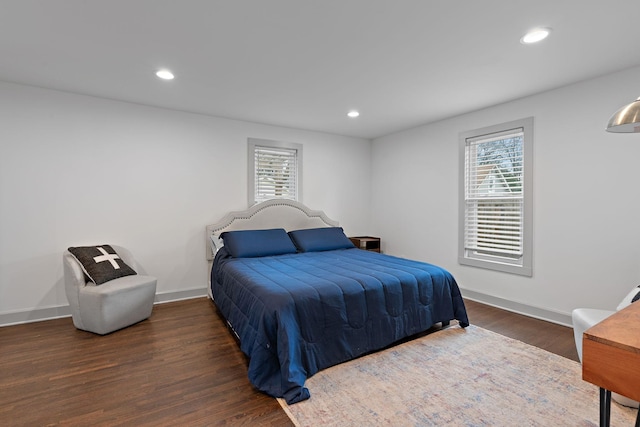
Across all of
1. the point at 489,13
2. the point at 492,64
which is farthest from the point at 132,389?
the point at 492,64

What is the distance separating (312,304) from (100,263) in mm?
2427

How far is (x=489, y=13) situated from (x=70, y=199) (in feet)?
14.2

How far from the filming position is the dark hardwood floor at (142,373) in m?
1.81

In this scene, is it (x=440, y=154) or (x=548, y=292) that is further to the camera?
(x=440, y=154)

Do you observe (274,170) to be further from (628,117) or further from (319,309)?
(628,117)

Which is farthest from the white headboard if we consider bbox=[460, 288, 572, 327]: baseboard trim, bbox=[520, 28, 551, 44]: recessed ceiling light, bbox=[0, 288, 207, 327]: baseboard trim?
bbox=[520, 28, 551, 44]: recessed ceiling light

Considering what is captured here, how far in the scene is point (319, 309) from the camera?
2301 mm

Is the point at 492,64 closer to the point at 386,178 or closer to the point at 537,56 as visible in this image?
the point at 537,56

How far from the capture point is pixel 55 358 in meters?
2.47

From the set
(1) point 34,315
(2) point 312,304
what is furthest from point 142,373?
(1) point 34,315

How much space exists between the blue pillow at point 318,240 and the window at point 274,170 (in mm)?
775

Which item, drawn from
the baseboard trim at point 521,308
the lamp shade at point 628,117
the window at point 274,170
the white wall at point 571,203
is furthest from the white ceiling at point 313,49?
the baseboard trim at point 521,308

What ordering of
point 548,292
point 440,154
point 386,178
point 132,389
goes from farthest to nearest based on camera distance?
point 386,178, point 440,154, point 548,292, point 132,389

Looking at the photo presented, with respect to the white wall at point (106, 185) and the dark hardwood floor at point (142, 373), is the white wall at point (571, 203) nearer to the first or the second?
the dark hardwood floor at point (142, 373)
